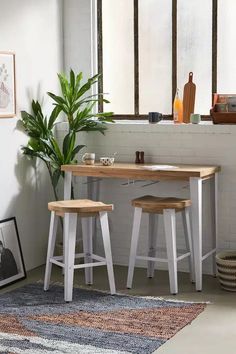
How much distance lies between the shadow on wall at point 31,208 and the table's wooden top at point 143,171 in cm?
40

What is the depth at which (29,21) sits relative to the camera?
228 inches

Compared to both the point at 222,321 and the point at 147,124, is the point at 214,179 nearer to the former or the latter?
the point at 147,124

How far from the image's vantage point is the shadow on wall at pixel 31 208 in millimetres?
5816

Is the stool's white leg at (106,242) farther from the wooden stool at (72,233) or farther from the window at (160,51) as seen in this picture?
the window at (160,51)

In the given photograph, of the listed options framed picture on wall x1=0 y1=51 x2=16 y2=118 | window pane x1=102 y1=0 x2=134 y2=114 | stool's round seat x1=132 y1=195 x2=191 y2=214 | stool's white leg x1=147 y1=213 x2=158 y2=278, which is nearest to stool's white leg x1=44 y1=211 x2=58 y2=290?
stool's round seat x1=132 y1=195 x2=191 y2=214

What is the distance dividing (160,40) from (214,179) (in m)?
1.29

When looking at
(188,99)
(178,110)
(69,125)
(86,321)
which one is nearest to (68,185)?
(69,125)

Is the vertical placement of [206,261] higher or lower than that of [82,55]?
lower

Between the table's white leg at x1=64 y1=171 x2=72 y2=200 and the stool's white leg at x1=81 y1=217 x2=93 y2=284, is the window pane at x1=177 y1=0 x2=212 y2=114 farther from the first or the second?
the stool's white leg at x1=81 y1=217 x2=93 y2=284

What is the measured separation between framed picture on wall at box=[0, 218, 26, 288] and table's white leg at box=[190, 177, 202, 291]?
1367 mm

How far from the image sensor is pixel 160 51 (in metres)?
6.10

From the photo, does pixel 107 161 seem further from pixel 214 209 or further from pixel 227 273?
pixel 227 273

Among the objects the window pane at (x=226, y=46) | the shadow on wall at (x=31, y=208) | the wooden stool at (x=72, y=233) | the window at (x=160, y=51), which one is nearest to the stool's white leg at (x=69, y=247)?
the wooden stool at (x=72, y=233)

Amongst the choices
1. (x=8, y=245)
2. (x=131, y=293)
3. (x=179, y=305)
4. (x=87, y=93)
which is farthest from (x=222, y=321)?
(x=87, y=93)
